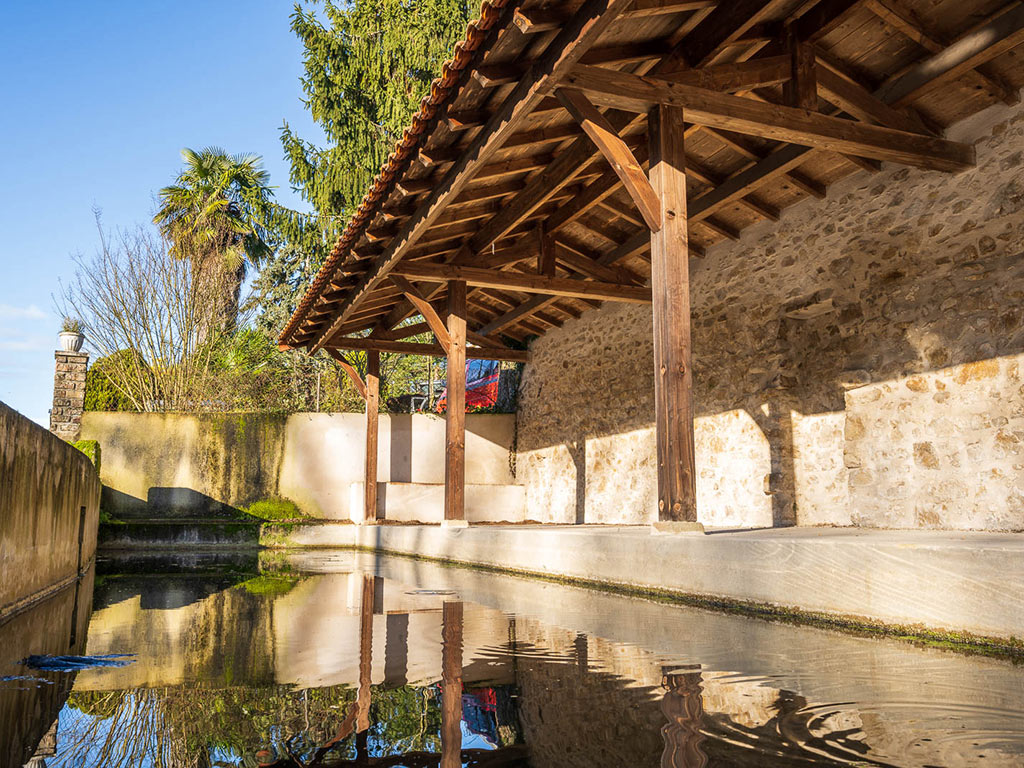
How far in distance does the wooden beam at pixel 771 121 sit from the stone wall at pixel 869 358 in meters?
0.39

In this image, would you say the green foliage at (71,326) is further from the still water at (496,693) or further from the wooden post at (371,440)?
the still water at (496,693)

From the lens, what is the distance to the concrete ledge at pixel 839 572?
284 centimetres

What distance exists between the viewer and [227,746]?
5.86 feet

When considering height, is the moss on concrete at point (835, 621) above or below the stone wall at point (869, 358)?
below

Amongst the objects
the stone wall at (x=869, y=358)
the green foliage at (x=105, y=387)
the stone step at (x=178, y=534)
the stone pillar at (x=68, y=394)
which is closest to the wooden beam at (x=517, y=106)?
the stone wall at (x=869, y=358)

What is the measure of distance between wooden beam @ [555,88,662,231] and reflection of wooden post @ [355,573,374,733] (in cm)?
267

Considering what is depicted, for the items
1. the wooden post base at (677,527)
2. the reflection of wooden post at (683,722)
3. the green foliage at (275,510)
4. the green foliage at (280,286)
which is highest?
the green foliage at (280,286)

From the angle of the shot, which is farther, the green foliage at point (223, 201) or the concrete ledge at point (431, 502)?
the green foliage at point (223, 201)

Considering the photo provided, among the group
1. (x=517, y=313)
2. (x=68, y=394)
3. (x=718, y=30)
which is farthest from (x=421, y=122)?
(x=68, y=394)

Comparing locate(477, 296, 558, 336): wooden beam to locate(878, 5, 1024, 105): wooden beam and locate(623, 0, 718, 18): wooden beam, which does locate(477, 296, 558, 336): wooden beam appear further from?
locate(623, 0, 718, 18): wooden beam

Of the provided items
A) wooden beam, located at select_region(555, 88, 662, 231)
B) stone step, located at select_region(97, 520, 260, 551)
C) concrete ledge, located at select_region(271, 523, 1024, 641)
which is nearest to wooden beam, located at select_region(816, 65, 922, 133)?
wooden beam, located at select_region(555, 88, 662, 231)

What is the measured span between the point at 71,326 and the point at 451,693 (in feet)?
44.7

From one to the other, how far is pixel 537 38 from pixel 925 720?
11.7 ft

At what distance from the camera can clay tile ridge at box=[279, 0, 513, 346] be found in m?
4.08
